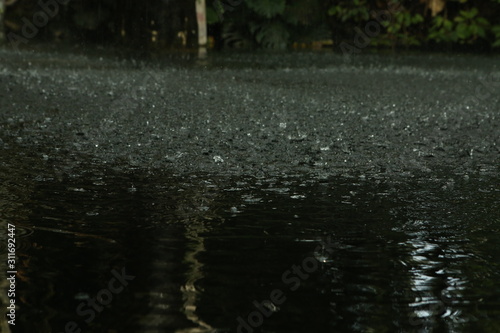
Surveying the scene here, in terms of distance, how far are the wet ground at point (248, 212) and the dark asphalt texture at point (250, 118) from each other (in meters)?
0.03

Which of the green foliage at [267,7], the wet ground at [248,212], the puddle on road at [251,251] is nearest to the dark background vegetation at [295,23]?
the green foliage at [267,7]

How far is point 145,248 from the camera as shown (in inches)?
117

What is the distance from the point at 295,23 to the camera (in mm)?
18812

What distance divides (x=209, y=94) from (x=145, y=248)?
5257 mm

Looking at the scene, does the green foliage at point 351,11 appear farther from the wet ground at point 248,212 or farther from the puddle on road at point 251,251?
the puddle on road at point 251,251

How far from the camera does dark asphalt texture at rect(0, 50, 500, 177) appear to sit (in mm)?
4875

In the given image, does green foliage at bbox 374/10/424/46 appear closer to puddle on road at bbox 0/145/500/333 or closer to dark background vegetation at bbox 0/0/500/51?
dark background vegetation at bbox 0/0/500/51

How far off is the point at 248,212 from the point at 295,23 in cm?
1558

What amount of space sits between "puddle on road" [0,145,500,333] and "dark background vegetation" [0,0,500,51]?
1399 cm

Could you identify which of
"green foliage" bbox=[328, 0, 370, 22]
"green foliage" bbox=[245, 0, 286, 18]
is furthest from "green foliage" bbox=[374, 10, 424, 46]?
"green foliage" bbox=[245, 0, 286, 18]

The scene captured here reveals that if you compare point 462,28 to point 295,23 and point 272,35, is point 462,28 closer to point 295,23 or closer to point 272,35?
point 295,23

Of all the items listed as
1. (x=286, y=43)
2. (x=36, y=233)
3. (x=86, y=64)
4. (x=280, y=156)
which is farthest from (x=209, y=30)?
(x=36, y=233)

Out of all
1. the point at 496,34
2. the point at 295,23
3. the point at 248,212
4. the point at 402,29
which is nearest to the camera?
the point at 248,212

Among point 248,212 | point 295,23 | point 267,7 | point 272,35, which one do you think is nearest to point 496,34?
point 295,23
